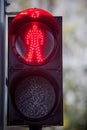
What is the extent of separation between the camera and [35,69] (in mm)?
4238

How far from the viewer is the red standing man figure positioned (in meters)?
4.22

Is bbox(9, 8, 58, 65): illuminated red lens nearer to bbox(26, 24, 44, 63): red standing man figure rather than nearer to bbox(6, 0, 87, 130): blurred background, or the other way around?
bbox(26, 24, 44, 63): red standing man figure

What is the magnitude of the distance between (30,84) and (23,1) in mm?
Result: 11930

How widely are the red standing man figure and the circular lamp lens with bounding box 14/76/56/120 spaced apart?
13 centimetres

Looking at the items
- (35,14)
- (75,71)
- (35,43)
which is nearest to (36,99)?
(35,43)

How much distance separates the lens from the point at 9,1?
15.8 ft

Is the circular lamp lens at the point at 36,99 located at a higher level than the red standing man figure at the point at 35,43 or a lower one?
lower

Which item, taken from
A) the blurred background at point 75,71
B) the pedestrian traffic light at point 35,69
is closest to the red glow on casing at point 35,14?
the pedestrian traffic light at point 35,69

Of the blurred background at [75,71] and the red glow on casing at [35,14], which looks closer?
the red glow on casing at [35,14]

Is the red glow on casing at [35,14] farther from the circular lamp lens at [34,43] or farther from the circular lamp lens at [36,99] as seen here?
the circular lamp lens at [36,99]

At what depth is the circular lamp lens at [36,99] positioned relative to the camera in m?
4.23

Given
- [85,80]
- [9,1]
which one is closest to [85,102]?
[85,80]

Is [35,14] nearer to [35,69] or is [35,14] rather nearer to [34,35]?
[34,35]

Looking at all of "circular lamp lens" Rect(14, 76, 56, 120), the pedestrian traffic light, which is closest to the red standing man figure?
the pedestrian traffic light
